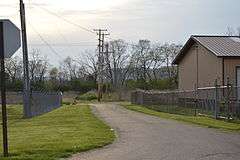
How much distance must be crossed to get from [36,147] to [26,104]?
1028 inches

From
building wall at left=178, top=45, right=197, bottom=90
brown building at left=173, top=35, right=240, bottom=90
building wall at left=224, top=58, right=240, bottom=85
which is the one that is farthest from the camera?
building wall at left=178, top=45, right=197, bottom=90

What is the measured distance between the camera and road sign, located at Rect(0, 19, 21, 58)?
1234cm

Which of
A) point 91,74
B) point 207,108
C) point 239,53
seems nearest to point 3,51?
point 207,108

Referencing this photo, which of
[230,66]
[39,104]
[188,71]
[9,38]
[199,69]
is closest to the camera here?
[9,38]

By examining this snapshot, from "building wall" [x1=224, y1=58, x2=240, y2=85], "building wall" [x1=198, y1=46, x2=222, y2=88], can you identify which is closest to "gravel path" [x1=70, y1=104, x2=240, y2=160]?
"building wall" [x1=224, y1=58, x2=240, y2=85]

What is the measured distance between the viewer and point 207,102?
31.4 metres

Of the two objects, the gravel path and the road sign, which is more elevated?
the road sign

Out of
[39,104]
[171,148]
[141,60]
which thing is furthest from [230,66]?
[141,60]

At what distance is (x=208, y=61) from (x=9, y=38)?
36215mm

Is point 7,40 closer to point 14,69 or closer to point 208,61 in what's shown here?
point 208,61

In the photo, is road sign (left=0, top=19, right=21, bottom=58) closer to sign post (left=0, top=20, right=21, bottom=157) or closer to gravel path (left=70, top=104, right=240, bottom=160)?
sign post (left=0, top=20, right=21, bottom=157)

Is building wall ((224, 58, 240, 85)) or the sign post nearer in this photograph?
the sign post

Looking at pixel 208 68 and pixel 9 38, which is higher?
pixel 9 38

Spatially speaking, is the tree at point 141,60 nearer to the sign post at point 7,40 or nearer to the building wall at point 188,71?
the building wall at point 188,71
